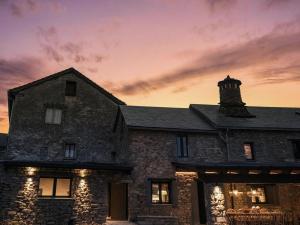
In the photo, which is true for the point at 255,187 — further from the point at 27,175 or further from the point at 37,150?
the point at 37,150

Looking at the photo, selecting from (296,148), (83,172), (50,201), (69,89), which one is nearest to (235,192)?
(296,148)

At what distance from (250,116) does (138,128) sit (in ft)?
31.2

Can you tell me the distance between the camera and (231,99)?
23.8m

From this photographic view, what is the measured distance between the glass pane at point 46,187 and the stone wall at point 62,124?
4924mm

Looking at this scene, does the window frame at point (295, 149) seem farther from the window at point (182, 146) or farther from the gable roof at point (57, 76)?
the gable roof at point (57, 76)

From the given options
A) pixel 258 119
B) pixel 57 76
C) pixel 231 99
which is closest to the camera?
pixel 258 119

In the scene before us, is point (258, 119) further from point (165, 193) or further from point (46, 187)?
point (46, 187)

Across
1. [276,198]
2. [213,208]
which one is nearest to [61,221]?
[213,208]

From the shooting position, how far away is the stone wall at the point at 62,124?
20.6m

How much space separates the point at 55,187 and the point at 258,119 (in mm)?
15166

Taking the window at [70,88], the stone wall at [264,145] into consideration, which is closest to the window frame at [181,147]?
the stone wall at [264,145]

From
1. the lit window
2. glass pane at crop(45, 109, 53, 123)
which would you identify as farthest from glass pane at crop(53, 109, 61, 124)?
the lit window

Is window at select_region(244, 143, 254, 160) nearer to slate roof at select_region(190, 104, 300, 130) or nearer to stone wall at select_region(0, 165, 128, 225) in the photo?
slate roof at select_region(190, 104, 300, 130)

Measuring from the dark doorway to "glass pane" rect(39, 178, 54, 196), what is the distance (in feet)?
13.0
